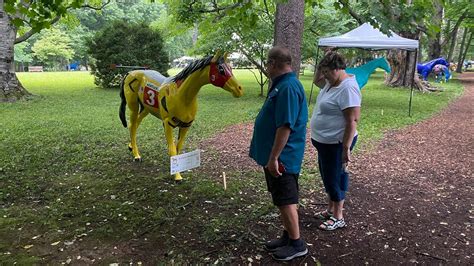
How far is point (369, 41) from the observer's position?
9477 millimetres

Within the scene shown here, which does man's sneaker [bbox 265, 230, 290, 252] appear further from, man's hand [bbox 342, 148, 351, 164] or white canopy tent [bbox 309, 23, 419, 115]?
white canopy tent [bbox 309, 23, 419, 115]

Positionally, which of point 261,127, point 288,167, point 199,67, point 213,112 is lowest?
point 213,112

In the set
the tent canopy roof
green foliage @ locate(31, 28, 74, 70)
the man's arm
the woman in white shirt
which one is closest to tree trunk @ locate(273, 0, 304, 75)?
the woman in white shirt

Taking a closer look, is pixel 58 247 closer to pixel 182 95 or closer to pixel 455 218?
pixel 182 95

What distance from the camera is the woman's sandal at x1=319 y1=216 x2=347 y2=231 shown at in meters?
3.53

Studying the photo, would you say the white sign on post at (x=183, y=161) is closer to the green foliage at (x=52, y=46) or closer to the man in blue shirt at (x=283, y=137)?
the man in blue shirt at (x=283, y=137)

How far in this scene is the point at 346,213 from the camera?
12.9ft

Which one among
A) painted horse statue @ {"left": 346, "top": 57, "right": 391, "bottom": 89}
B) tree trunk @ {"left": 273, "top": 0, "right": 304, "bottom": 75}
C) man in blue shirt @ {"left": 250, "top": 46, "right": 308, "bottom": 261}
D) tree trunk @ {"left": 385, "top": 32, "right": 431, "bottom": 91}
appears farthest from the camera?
tree trunk @ {"left": 385, "top": 32, "right": 431, "bottom": 91}

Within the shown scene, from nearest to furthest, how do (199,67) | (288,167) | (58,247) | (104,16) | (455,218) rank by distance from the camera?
1. (288,167)
2. (58,247)
3. (455,218)
4. (199,67)
5. (104,16)

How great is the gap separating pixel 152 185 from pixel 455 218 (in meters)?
3.35

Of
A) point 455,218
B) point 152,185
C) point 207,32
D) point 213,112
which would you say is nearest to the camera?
point 455,218

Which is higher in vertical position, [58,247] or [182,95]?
[182,95]

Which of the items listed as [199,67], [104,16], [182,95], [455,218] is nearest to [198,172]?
[182,95]

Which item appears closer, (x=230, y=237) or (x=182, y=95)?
(x=230, y=237)
